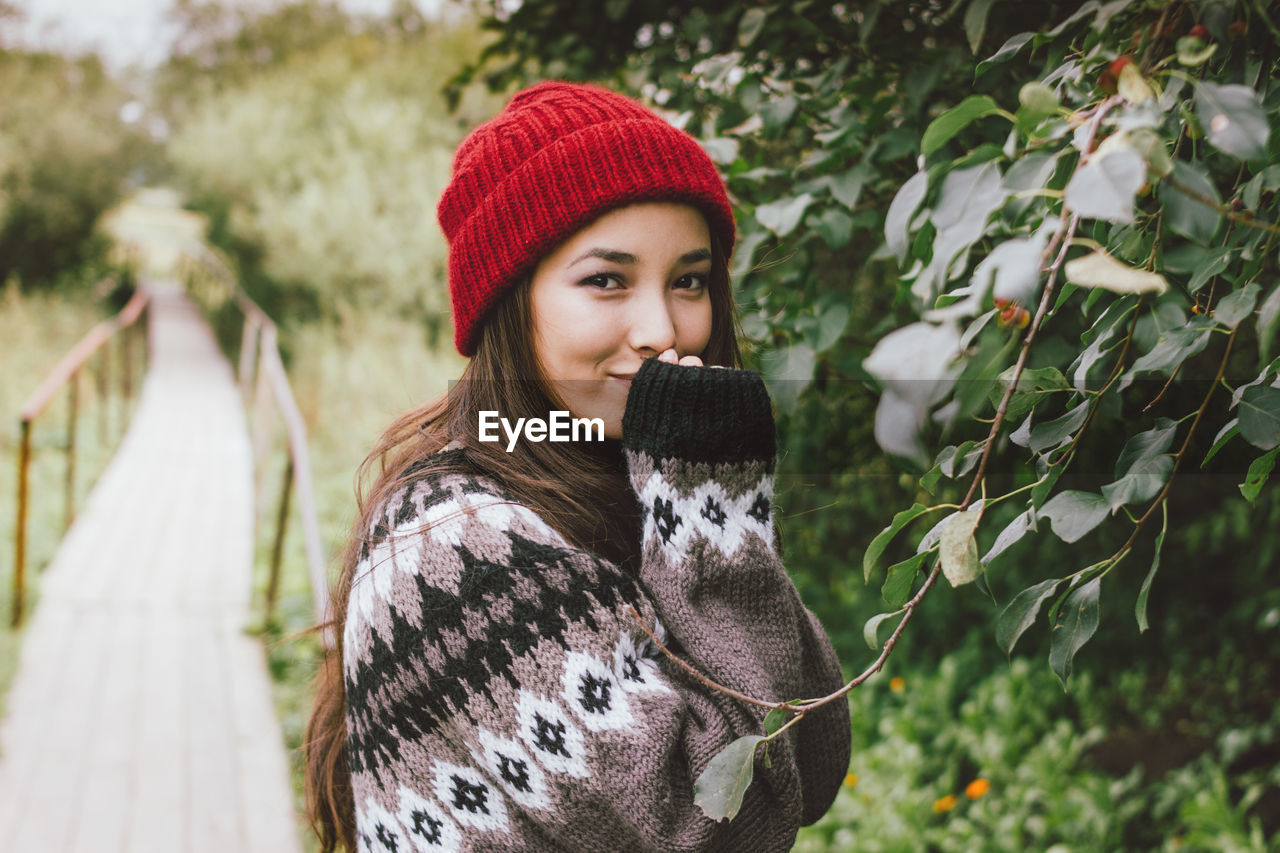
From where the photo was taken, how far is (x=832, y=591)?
442 cm

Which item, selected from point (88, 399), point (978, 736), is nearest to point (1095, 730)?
point (978, 736)

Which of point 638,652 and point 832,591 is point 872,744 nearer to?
point 832,591

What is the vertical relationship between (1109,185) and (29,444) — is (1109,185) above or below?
above

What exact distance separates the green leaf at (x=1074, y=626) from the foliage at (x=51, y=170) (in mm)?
16374

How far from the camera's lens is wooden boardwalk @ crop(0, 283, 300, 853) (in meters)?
3.75

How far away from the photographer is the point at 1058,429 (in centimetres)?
99

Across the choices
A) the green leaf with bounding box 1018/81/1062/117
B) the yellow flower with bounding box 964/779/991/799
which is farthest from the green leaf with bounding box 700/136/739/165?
the yellow flower with bounding box 964/779/991/799

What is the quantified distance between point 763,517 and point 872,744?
2.59 metres

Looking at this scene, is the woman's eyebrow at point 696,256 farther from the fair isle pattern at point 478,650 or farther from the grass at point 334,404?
the grass at point 334,404

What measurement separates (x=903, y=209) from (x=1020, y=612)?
48 cm

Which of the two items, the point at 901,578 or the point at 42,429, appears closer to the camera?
the point at 901,578

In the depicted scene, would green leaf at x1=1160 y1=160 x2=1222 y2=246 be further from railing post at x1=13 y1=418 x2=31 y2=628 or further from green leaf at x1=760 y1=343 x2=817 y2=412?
railing post at x1=13 y1=418 x2=31 y2=628

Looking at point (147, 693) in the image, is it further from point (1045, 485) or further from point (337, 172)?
point (337, 172)

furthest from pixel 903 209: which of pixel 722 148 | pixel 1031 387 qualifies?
pixel 722 148
